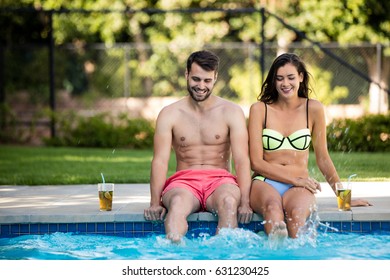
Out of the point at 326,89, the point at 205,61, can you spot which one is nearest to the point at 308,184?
the point at 205,61

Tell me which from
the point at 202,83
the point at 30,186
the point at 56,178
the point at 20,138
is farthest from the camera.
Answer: the point at 20,138

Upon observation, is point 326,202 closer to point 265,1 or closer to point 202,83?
point 202,83

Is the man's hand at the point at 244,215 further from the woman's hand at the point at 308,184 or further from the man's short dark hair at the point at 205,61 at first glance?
the man's short dark hair at the point at 205,61

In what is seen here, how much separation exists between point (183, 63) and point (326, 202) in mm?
15122

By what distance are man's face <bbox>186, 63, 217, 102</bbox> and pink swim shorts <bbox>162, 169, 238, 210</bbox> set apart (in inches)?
20.9

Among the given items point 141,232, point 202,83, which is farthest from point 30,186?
point 202,83

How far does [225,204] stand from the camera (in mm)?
4969

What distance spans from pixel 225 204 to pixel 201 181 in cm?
40

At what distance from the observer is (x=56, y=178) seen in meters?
7.82

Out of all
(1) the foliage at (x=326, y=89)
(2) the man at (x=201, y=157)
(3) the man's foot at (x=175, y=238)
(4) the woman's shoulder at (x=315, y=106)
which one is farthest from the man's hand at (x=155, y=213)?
(1) the foliage at (x=326, y=89)

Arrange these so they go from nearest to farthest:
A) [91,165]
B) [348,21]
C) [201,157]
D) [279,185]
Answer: [279,185] < [201,157] < [91,165] < [348,21]

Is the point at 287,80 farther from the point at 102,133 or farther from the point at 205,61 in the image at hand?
the point at 102,133

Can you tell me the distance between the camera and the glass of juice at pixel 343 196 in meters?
5.17
